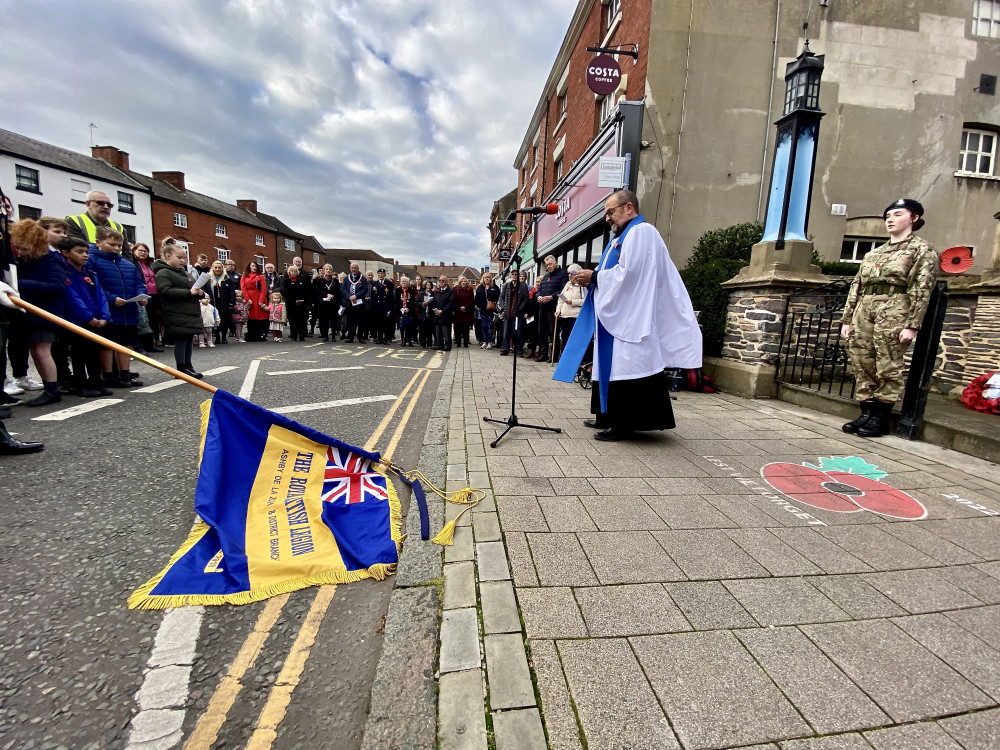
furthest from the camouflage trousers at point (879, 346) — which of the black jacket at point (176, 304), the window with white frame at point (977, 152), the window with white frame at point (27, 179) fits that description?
the window with white frame at point (27, 179)

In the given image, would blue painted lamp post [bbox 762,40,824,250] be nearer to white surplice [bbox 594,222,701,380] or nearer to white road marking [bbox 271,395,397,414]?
white surplice [bbox 594,222,701,380]

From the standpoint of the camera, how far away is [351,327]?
44.3 feet

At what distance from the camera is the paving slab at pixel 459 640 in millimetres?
1610

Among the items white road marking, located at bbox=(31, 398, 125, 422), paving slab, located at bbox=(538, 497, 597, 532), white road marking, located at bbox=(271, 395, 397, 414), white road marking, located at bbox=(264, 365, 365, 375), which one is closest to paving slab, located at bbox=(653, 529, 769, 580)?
paving slab, located at bbox=(538, 497, 597, 532)

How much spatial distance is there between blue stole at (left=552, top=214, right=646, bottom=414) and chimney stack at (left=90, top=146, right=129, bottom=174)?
44.6 m

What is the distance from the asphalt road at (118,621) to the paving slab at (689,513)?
5.26 ft

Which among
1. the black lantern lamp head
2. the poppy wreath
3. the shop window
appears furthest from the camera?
the shop window

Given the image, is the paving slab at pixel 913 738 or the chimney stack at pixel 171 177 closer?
the paving slab at pixel 913 738

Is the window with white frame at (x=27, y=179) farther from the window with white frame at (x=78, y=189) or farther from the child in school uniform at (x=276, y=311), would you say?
the child in school uniform at (x=276, y=311)

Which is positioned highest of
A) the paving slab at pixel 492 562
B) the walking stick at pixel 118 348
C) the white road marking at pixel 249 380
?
the walking stick at pixel 118 348

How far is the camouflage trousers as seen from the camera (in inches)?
174

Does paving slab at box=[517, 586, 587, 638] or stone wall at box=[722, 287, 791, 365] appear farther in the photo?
stone wall at box=[722, 287, 791, 365]

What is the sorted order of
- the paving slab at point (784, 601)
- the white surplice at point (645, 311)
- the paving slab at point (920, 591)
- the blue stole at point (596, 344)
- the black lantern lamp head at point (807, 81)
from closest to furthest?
the paving slab at point (784, 601), the paving slab at point (920, 591), the white surplice at point (645, 311), the blue stole at point (596, 344), the black lantern lamp head at point (807, 81)

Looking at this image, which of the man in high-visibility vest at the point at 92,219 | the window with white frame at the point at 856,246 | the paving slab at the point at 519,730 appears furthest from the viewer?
the window with white frame at the point at 856,246
